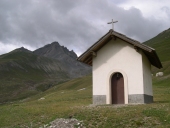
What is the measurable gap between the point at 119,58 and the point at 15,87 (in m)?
120

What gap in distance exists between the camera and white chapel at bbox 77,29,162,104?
23.3 meters

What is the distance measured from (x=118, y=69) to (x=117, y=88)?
6.34 feet

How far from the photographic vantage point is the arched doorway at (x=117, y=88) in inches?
953

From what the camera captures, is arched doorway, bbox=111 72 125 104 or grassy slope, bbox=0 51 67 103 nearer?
arched doorway, bbox=111 72 125 104

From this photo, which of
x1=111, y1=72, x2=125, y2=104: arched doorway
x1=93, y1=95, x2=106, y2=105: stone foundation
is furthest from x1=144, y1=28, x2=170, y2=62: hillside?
x1=93, y1=95, x2=106, y2=105: stone foundation

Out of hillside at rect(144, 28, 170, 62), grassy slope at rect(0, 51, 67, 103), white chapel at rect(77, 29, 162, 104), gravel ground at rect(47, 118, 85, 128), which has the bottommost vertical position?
gravel ground at rect(47, 118, 85, 128)

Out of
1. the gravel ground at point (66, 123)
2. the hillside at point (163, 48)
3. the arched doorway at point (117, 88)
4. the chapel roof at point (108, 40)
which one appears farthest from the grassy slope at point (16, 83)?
the gravel ground at point (66, 123)

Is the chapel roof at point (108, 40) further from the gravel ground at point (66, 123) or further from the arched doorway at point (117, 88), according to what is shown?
the gravel ground at point (66, 123)

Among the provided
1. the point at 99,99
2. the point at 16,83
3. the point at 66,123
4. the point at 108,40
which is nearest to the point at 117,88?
the point at 99,99

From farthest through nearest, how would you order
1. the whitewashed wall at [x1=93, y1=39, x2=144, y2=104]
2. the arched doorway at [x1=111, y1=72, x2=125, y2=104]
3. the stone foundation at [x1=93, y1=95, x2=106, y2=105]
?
the stone foundation at [x1=93, y1=95, x2=106, y2=105] → the arched doorway at [x1=111, y1=72, x2=125, y2=104] → the whitewashed wall at [x1=93, y1=39, x2=144, y2=104]

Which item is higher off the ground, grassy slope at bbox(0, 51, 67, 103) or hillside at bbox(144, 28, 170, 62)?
hillside at bbox(144, 28, 170, 62)

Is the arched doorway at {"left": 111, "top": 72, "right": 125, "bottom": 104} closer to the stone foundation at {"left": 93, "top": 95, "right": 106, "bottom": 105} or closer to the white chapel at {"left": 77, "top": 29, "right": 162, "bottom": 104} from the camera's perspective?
the white chapel at {"left": 77, "top": 29, "right": 162, "bottom": 104}

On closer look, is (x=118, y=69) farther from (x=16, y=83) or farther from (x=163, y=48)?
(x=16, y=83)

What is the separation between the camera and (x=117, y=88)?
24469 millimetres
